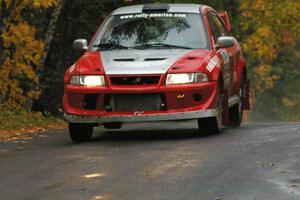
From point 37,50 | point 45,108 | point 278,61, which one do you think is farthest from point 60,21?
point 278,61

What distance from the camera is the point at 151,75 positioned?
12.4 m

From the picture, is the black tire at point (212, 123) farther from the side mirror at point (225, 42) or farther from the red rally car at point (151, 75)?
the side mirror at point (225, 42)

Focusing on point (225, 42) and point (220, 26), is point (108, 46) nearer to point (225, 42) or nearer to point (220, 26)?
point (225, 42)

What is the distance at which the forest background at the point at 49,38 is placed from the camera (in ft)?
66.8

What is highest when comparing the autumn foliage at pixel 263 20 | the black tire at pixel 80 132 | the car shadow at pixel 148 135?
the black tire at pixel 80 132

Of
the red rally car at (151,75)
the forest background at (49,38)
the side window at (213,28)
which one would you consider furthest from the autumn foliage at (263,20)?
the red rally car at (151,75)

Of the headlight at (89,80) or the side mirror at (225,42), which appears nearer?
the headlight at (89,80)

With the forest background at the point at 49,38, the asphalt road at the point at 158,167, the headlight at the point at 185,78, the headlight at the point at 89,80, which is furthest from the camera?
the forest background at the point at 49,38

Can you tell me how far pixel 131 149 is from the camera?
1138 cm

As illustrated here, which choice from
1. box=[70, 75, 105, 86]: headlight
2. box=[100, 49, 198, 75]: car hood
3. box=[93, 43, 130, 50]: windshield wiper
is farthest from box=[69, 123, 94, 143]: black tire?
box=[93, 43, 130, 50]: windshield wiper

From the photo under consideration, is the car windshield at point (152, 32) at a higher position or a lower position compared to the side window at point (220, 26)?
higher

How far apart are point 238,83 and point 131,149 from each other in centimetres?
458

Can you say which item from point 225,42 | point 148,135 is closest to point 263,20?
point 225,42

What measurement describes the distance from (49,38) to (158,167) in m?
14.0
